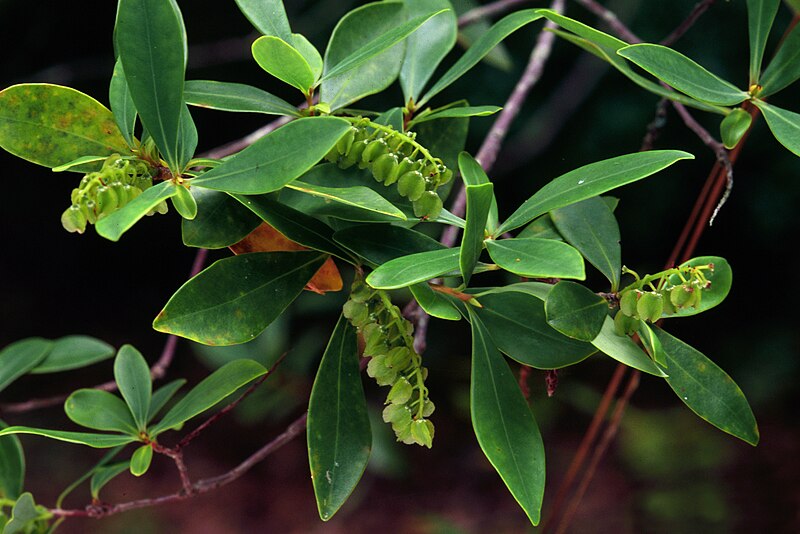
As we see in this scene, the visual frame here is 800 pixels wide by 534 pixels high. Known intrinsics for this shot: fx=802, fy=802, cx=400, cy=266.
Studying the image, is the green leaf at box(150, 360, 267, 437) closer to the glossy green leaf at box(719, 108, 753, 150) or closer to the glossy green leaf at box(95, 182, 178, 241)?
the glossy green leaf at box(95, 182, 178, 241)

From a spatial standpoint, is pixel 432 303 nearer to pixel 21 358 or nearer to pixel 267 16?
pixel 267 16

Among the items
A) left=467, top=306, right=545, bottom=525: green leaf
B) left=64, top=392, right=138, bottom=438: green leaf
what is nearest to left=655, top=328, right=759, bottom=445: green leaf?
left=467, top=306, right=545, bottom=525: green leaf

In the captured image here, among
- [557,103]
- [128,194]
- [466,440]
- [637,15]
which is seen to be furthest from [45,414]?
[128,194]

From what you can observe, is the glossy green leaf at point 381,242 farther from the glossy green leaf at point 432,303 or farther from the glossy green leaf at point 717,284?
the glossy green leaf at point 717,284

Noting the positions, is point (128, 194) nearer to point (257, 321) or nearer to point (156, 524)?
point (257, 321)

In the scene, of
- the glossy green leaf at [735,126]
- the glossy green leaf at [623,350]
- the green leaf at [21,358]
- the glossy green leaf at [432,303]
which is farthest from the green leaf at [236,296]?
the green leaf at [21,358]
